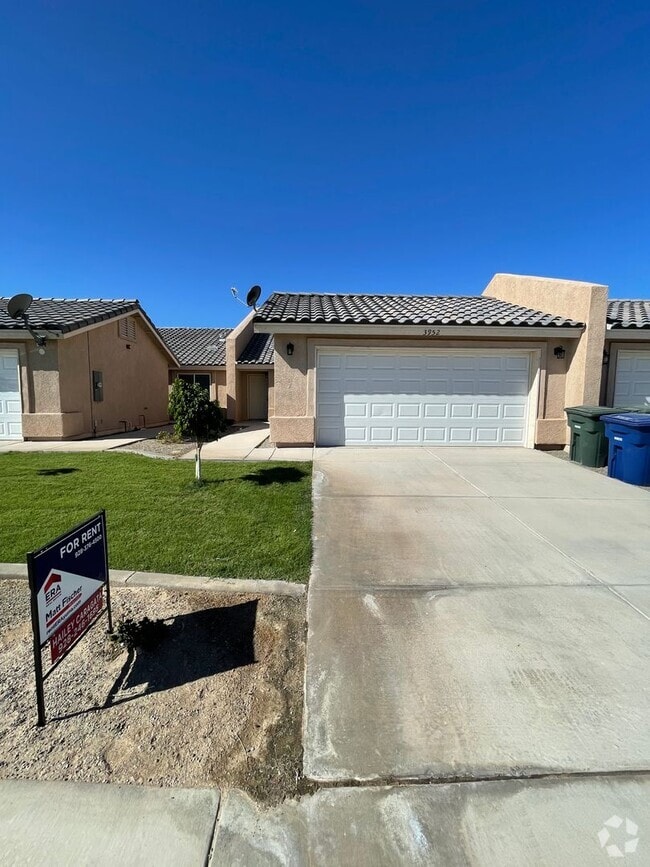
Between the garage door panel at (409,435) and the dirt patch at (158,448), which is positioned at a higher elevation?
the garage door panel at (409,435)

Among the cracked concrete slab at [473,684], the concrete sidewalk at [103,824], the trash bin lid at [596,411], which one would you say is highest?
the trash bin lid at [596,411]

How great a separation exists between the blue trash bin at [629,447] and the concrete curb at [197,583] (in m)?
6.89

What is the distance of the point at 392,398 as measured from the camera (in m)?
10.8

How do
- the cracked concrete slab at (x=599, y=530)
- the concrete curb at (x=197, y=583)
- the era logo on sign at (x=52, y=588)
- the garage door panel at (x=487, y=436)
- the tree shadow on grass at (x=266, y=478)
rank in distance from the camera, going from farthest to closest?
the garage door panel at (x=487, y=436) < the tree shadow on grass at (x=266, y=478) < the cracked concrete slab at (x=599, y=530) < the concrete curb at (x=197, y=583) < the era logo on sign at (x=52, y=588)

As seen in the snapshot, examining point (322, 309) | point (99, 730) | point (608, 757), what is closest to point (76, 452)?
point (322, 309)

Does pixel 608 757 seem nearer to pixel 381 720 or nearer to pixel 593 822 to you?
pixel 593 822

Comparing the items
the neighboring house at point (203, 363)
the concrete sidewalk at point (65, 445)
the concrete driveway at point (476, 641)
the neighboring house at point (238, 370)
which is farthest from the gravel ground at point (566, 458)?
the neighboring house at point (203, 363)

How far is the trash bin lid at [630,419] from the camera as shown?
736 centimetres

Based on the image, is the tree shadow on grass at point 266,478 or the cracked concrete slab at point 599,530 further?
the tree shadow on grass at point 266,478

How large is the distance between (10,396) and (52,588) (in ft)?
40.6

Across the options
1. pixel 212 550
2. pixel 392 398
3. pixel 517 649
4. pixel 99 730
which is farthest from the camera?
pixel 392 398

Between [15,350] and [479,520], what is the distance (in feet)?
43.1

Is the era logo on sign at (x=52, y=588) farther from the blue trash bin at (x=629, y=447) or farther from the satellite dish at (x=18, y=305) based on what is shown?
the satellite dish at (x=18, y=305)

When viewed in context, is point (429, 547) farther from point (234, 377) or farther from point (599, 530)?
point (234, 377)
